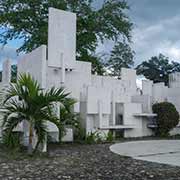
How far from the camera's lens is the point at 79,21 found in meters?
22.9

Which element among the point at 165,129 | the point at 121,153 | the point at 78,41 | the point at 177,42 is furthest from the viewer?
the point at 78,41

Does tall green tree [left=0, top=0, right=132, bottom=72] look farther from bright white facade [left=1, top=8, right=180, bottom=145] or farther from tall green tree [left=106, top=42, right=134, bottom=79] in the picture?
bright white facade [left=1, top=8, right=180, bottom=145]

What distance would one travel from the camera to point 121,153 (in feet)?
30.3

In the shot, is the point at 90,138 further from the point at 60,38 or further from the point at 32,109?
the point at 32,109

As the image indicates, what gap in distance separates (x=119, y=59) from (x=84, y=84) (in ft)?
47.3

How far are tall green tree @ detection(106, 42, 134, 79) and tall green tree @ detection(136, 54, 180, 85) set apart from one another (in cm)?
855

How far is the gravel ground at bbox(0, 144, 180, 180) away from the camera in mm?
6113

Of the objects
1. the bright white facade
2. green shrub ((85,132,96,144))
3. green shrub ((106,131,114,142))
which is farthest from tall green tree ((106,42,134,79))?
green shrub ((85,132,96,144))

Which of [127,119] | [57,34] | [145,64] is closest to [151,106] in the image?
[127,119]

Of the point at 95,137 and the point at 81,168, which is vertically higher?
the point at 95,137

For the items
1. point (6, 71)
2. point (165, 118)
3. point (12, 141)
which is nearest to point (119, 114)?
point (165, 118)

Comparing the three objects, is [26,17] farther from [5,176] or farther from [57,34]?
[5,176]

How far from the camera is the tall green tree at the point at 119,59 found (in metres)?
26.2

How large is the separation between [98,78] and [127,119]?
219 centimetres
